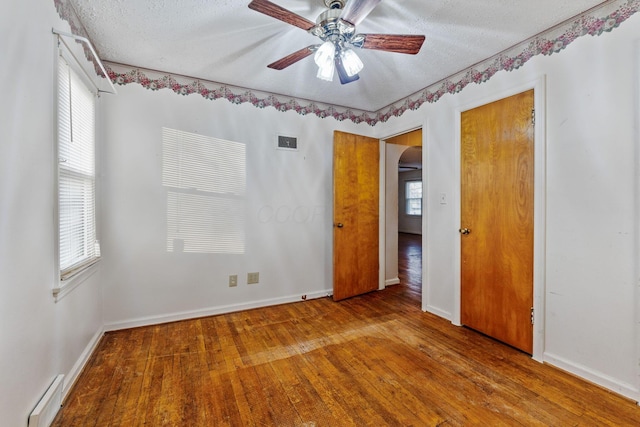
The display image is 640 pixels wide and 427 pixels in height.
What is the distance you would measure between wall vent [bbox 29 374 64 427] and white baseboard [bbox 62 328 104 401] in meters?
0.12

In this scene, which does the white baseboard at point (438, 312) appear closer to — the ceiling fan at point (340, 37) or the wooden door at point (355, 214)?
the wooden door at point (355, 214)

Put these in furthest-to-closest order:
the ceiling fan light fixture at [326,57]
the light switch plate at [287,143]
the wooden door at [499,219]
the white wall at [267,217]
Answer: the light switch plate at [287,143]
the wooden door at [499,219]
the ceiling fan light fixture at [326,57]
the white wall at [267,217]

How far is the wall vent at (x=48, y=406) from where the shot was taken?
128 cm

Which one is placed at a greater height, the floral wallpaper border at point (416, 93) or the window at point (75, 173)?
the floral wallpaper border at point (416, 93)

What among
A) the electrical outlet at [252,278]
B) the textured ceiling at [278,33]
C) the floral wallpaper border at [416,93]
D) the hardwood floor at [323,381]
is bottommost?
the hardwood floor at [323,381]

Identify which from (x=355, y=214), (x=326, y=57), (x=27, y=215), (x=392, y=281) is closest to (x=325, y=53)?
(x=326, y=57)

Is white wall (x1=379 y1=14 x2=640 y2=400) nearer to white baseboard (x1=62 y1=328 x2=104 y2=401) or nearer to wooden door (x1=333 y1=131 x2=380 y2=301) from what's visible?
wooden door (x1=333 y1=131 x2=380 y2=301)

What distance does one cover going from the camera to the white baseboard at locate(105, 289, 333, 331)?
2.54m

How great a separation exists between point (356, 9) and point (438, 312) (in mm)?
2728

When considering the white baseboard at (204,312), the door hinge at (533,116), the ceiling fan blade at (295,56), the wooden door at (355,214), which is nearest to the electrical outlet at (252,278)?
the white baseboard at (204,312)

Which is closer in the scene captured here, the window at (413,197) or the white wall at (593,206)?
the white wall at (593,206)

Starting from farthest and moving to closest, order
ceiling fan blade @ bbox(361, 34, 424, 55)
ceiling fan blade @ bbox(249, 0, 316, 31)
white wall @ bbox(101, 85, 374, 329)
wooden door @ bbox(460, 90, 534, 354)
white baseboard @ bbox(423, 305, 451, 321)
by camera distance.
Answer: white baseboard @ bbox(423, 305, 451, 321) → white wall @ bbox(101, 85, 374, 329) → wooden door @ bbox(460, 90, 534, 354) → ceiling fan blade @ bbox(361, 34, 424, 55) → ceiling fan blade @ bbox(249, 0, 316, 31)

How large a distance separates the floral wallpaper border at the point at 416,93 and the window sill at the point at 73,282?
158 cm

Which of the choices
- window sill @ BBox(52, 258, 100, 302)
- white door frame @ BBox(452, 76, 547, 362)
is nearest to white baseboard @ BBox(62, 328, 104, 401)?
window sill @ BBox(52, 258, 100, 302)
